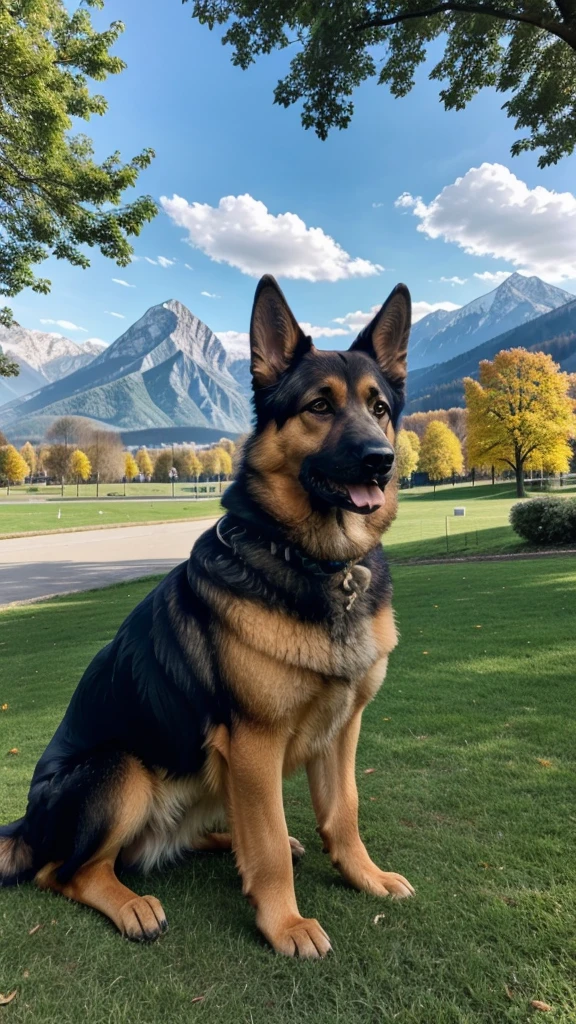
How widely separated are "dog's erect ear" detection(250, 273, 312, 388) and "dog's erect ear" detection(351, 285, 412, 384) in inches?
13.5

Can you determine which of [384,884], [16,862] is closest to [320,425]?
[384,884]

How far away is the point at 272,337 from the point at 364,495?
3.14ft

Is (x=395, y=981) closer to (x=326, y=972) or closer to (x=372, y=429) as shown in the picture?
(x=326, y=972)

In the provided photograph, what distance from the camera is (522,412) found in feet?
151

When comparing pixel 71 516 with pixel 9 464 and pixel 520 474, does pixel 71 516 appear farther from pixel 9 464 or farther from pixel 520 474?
pixel 9 464

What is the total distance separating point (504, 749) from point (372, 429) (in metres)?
2.62

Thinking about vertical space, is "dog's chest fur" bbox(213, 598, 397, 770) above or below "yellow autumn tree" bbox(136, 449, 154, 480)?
below

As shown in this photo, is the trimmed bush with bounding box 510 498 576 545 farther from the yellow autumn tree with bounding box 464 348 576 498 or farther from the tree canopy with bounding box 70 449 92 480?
the tree canopy with bounding box 70 449 92 480

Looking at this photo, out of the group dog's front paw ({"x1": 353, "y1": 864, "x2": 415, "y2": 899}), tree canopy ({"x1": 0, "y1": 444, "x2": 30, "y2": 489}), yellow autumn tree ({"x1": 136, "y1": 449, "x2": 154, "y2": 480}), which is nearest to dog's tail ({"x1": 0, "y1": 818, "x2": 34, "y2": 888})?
dog's front paw ({"x1": 353, "y1": 864, "x2": 415, "y2": 899})

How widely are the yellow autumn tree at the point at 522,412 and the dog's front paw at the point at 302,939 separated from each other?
48746 mm

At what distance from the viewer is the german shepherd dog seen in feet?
6.91

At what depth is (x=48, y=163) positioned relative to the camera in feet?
28.5

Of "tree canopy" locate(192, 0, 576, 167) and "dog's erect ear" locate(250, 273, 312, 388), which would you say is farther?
"tree canopy" locate(192, 0, 576, 167)

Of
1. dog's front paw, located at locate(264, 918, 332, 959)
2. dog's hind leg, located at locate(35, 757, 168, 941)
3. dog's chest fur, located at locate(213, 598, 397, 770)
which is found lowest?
dog's front paw, located at locate(264, 918, 332, 959)
